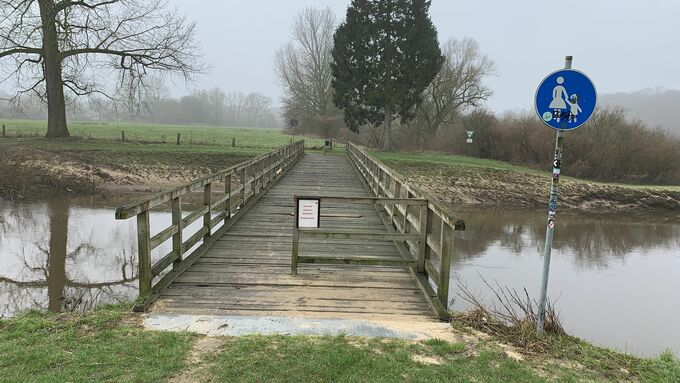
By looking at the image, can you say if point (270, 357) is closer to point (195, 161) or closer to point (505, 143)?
point (195, 161)

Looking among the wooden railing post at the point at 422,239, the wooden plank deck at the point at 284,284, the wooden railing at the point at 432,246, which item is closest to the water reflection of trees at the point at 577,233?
the wooden railing at the point at 432,246

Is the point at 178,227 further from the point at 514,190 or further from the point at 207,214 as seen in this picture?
the point at 514,190

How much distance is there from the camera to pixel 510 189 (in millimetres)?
25422

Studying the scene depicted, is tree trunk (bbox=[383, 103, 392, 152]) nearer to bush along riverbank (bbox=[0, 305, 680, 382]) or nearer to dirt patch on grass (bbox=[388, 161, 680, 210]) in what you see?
dirt patch on grass (bbox=[388, 161, 680, 210])

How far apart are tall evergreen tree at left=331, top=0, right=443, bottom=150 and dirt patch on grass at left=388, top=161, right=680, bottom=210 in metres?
5.41

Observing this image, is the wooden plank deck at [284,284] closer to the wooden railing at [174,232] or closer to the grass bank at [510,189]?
the wooden railing at [174,232]

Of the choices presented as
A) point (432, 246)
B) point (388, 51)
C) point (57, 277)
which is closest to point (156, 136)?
point (388, 51)

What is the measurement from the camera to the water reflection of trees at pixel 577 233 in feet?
44.3

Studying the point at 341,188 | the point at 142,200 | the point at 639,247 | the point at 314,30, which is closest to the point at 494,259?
the point at 341,188

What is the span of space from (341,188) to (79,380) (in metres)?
11.5

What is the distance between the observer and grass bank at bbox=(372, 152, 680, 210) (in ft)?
79.7

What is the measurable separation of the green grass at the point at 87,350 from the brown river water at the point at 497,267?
2927mm

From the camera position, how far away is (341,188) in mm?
14609

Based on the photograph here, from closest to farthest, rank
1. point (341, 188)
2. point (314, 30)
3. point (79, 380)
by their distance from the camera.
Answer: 1. point (79, 380)
2. point (341, 188)
3. point (314, 30)
